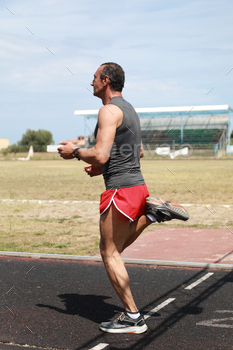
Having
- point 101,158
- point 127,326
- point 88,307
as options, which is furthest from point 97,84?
point 88,307

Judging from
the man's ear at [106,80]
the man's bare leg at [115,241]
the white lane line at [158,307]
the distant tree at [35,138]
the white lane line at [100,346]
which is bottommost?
the white lane line at [158,307]

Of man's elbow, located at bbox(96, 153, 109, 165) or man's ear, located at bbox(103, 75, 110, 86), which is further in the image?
man's ear, located at bbox(103, 75, 110, 86)

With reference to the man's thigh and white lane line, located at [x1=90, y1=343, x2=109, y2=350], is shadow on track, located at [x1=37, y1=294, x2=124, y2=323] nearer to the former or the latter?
white lane line, located at [x1=90, y1=343, x2=109, y2=350]

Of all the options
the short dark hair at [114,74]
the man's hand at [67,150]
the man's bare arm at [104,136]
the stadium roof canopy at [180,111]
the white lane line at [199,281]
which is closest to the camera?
the man's bare arm at [104,136]

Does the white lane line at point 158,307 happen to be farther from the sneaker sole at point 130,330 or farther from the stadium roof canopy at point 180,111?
the stadium roof canopy at point 180,111

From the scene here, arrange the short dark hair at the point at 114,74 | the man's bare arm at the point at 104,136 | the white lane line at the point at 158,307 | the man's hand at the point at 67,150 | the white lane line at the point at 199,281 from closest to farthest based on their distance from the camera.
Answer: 1. the man's bare arm at the point at 104,136
2. the man's hand at the point at 67,150
3. the short dark hair at the point at 114,74
4. the white lane line at the point at 158,307
5. the white lane line at the point at 199,281

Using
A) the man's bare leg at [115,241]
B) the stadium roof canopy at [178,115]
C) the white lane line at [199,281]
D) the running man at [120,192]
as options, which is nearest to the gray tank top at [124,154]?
the running man at [120,192]

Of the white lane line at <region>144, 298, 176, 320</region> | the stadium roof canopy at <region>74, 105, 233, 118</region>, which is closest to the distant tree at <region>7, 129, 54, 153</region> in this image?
the white lane line at <region>144, 298, 176, 320</region>

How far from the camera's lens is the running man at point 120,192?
11.1 feet

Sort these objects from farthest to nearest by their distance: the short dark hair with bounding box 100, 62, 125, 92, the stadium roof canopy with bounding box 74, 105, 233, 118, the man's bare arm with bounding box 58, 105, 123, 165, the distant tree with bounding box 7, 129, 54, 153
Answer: the stadium roof canopy with bounding box 74, 105, 233, 118 → the distant tree with bounding box 7, 129, 54, 153 → the short dark hair with bounding box 100, 62, 125, 92 → the man's bare arm with bounding box 58, 105, 123, 165

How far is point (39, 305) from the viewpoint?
4.20 metres

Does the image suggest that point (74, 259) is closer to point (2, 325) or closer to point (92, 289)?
point (92, 289)

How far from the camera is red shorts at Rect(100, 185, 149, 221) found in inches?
133

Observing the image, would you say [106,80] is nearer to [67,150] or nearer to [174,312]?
[67,150]
